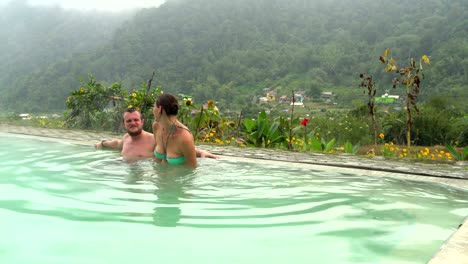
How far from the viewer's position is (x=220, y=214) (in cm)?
330

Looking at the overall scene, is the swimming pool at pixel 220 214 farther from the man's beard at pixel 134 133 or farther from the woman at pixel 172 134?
the man's beard at pixel 134 133

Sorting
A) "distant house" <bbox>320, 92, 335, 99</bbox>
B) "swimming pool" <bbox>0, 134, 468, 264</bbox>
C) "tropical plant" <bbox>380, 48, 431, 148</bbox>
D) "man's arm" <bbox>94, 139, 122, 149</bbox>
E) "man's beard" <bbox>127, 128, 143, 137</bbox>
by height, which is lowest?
"swimming pool" <bbox>0, 134, 468, 264</bbox>

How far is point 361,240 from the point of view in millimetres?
2703

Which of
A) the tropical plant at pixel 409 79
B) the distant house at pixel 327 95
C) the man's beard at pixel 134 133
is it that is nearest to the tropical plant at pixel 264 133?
the tropical plant at pixel 409 79

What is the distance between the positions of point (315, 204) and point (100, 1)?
4872 inches

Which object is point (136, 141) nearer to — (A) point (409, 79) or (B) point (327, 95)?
(A) point (409, 79)

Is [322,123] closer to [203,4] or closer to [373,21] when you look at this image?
[373,21]

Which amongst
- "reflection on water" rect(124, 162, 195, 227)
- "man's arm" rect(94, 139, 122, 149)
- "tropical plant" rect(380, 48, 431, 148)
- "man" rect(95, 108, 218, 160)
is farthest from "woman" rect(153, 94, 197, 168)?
"tropical plant" rect(380, 48, 431, 148)

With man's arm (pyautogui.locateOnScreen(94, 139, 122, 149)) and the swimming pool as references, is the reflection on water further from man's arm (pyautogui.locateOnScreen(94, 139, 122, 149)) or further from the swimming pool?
man's arm (pyautogui.locateOnScreen(94, 139, 122, 149))

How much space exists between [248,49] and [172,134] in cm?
7244

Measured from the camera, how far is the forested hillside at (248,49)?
5322 cm

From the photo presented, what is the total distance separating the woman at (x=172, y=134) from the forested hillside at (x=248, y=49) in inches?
1613

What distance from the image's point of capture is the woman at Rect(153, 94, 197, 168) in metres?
4.85

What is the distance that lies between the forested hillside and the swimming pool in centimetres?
4110
